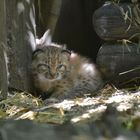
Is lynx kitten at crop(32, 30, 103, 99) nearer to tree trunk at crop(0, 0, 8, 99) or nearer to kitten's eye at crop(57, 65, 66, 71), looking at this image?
kitten's eye at crop(57, 65, 66, 71)

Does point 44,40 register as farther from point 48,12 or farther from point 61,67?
point 61,67

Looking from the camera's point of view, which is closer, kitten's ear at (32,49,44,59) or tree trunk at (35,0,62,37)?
kitten's ear at (32,49,44,59)

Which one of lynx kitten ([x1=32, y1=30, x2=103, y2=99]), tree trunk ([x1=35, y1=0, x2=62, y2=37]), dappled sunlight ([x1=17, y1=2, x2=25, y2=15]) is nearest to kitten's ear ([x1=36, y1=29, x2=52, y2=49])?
tree trunk ([x1=35, y1=0, x2=62, y2=37])

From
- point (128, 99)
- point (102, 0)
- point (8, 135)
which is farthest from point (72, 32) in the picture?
point (8, 135)

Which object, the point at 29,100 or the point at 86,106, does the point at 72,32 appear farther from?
the point at 86,106

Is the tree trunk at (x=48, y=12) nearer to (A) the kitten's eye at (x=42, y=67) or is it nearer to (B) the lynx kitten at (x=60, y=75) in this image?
(B) the lynx kitten at (x=60, y=75)

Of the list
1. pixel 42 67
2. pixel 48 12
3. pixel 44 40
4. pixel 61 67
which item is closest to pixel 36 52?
pixel 42 67

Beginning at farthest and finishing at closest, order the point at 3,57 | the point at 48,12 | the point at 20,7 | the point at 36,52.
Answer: the point at 48,12 → the point at 36,52 → the point at 20,7 → the point at 3,57

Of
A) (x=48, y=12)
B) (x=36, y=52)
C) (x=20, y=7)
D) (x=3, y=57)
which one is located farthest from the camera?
(x=48, y=12)
